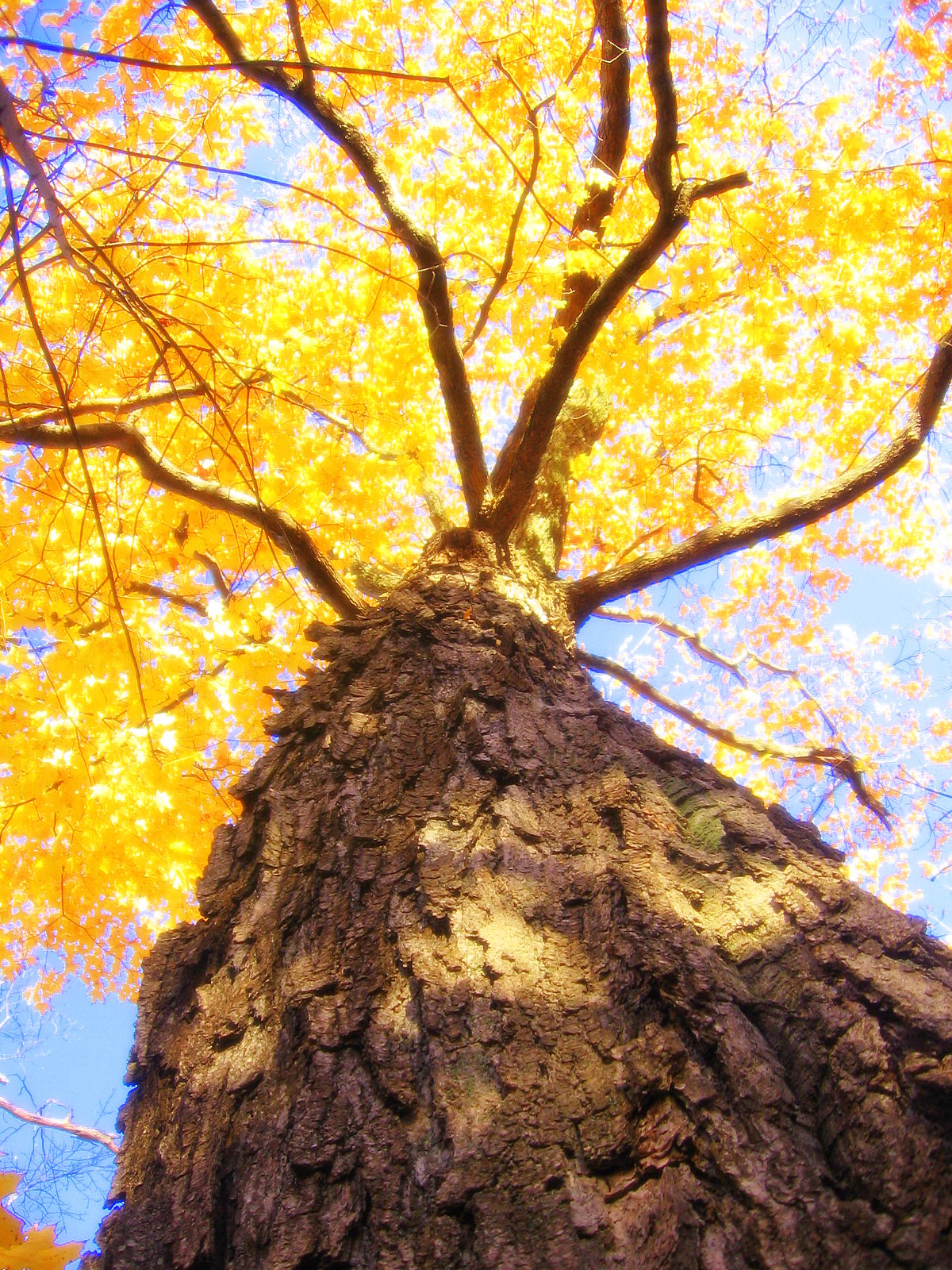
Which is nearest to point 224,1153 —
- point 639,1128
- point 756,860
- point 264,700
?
point 639,1128

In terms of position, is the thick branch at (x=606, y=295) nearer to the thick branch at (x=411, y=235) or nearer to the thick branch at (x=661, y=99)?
the thick branch at (x=661, y=99)

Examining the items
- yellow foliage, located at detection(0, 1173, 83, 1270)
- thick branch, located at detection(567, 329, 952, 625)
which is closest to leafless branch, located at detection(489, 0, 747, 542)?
thick branch, located at detection(567, 329, 952, 625)

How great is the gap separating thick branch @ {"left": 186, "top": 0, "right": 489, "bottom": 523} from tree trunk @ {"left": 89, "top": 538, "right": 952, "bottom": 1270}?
178 cm

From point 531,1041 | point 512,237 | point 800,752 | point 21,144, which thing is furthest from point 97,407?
point 800,752

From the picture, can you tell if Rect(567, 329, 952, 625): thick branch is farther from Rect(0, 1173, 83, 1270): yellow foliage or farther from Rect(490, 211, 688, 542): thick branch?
Rect(0, 1173, 83, 1270): yellow foliage

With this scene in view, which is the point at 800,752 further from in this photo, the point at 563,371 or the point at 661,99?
the point at 661,99

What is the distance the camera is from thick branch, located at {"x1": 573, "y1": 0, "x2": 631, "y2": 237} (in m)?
2.82

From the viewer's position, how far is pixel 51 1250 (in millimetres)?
1016

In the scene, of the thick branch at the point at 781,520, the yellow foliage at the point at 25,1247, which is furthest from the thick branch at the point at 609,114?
the yellow foliage at the point at 25,1247

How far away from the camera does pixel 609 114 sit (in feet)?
11.1

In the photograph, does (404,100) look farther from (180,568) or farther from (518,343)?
(180,568)

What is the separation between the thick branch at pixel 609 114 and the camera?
2.82 m

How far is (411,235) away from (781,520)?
2103mm

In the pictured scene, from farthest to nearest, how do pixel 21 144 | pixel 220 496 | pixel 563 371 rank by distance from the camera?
1. pixel 220 496
2. pixel 563 371
3. pixel 21 144
